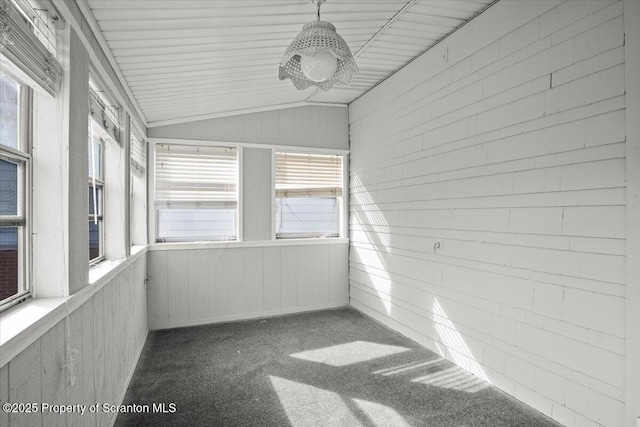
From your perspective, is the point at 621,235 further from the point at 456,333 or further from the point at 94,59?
the point at 94,59

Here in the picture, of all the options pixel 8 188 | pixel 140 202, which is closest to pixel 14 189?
pixel 8 188

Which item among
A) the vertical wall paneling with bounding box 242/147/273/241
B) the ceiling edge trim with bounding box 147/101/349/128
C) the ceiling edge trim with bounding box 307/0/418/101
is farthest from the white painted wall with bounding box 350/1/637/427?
the vertical wall paneling with bounding box 242/147/273/241

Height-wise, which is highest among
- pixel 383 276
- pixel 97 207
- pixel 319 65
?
pixel 319 65

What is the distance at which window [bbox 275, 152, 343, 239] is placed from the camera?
4820 millimetres

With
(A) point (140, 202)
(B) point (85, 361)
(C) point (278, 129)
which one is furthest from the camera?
(C) point (278, 129)

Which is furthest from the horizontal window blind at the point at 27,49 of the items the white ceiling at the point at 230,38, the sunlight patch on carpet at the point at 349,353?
the sunlight patch on carpet at the point at 349,353

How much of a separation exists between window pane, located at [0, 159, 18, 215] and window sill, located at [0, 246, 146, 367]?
386 millimetres

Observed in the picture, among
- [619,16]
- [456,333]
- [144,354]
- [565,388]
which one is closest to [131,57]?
[144,354]

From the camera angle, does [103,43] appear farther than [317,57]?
Yes

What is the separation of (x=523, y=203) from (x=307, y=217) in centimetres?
296

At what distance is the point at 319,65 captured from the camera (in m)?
1.99

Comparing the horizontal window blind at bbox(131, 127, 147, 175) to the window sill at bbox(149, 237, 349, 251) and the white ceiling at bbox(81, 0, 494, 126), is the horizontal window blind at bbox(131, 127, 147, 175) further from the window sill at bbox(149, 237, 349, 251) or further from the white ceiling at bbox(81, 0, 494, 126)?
the window sill at bbox(149, 237, 349, 251)

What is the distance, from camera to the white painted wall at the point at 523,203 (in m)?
2.05

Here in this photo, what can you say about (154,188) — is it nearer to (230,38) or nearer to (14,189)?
(230,38)
